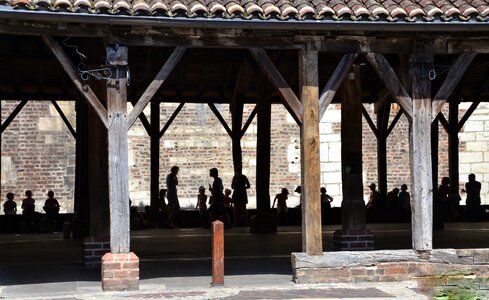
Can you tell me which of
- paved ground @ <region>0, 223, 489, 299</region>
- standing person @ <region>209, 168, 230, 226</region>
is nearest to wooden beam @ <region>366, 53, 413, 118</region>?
paved ground @ <region>0, 223, 489, 299</region>

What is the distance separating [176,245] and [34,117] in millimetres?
10768

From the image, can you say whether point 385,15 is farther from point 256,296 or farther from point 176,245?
point 176,245

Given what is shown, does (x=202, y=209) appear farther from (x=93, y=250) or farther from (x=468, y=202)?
(x=93, y=250)

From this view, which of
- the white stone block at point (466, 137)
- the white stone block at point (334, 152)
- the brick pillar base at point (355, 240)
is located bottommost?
the brick pillar base at point (355, 240)

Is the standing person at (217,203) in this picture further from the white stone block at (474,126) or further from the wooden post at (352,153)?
the white stone block at (474,126)

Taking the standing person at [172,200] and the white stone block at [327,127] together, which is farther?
the white stone block at [327,127]

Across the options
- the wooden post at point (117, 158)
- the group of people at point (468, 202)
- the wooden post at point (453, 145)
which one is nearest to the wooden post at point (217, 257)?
the wooden post at point (117, 158)

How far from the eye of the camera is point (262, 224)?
18141 mm

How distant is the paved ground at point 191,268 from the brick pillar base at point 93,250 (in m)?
0.16

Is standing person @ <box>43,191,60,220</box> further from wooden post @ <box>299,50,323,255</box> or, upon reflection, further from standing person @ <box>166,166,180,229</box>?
wooden post @ <box>299,50,323,255</box>

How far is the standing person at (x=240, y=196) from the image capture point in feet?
64.6

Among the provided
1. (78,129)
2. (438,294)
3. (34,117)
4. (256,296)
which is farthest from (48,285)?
(34,117)

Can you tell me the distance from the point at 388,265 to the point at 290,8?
3.25 m

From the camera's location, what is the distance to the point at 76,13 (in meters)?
9.62
